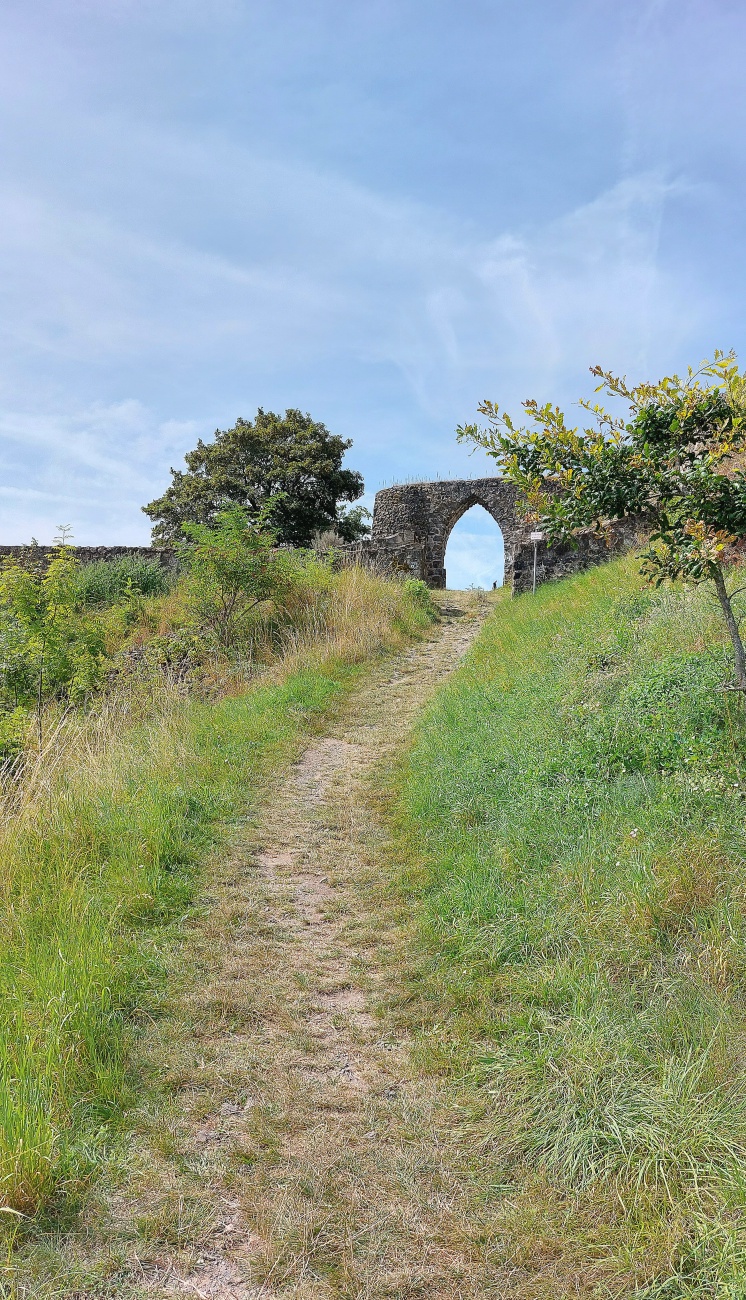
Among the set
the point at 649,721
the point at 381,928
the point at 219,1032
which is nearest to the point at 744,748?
the point at 649,721

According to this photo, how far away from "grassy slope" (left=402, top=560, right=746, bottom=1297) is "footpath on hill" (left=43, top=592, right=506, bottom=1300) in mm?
217

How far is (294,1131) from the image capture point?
266cm

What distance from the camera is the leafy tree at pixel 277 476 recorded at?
28641mm

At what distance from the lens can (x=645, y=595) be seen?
752cm

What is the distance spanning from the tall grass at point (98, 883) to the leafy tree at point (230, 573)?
10.3 ft

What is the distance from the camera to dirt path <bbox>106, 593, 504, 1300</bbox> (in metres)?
2.18

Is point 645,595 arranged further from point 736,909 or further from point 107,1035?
point 107,1035

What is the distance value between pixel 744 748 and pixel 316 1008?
272cm

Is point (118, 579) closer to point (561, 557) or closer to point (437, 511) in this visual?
point (561, 557)

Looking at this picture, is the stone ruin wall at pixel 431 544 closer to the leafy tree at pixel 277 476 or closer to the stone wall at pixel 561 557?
the stone wall at pixel 561 557

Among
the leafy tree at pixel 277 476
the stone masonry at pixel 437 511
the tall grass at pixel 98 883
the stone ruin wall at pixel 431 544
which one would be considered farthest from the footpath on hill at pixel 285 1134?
the leafy tree at pixel 277 476

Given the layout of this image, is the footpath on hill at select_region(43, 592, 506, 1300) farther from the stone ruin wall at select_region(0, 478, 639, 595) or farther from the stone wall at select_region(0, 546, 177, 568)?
the stone wall at select_region(0, 546, 177, 568)

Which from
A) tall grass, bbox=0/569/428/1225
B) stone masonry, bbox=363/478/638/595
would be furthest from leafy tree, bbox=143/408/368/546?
tall grass, bbox=0/569/428/1225

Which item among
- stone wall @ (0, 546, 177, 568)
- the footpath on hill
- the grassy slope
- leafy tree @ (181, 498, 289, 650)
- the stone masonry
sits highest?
the stone masonry
